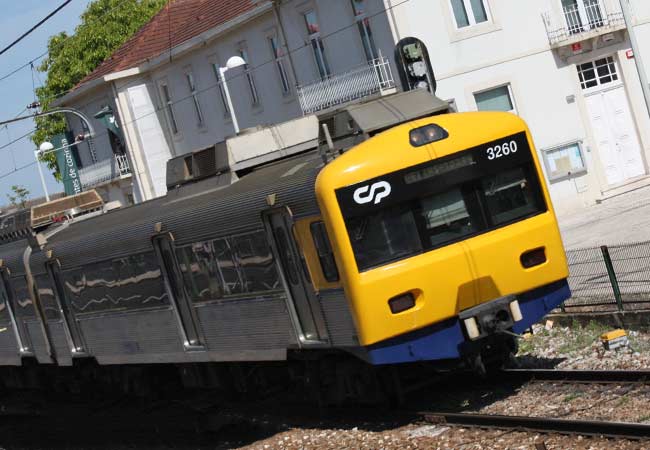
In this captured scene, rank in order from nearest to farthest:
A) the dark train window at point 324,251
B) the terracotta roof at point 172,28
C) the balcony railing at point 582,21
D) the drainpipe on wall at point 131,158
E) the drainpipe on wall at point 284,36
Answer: the dark train window at point 324,251 → the balcony railing at point 582,21 → the drainpipe on wall at point 284,36 → the terracotta roof at point 172,28 → the drainpipe on wall at point 131,158

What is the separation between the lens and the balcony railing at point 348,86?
97.0ft

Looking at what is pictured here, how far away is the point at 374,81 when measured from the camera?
97.6 ft

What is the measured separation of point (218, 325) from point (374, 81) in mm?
16031

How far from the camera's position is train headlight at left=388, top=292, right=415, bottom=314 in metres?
11.6

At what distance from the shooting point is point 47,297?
Result: 19922 millimetres

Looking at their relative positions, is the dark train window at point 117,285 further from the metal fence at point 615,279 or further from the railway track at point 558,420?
the metal fence at point 615,279

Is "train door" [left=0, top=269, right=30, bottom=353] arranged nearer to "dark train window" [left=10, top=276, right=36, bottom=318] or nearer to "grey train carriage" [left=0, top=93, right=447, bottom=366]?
"dark train window" [left=10, top=276, right=36, bottom=318]

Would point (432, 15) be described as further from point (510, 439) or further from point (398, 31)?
point (510, 439)

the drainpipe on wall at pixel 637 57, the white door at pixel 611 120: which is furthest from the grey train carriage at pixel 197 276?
the white door at pixel 611 120

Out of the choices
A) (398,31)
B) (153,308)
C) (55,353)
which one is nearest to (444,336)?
(153,308)

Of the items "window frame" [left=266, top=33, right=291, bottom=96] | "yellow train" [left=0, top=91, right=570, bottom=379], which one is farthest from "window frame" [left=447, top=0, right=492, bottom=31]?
"yellow train" [left=0, top=91, right=570, bottom=379]

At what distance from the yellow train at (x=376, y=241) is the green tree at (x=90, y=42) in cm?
4593

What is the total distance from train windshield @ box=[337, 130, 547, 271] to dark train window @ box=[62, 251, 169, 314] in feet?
16.0

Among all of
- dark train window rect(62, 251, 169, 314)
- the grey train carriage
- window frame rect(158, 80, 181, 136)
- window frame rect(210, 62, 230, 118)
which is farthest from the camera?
window frame rect(158, 80, 181, 136)
